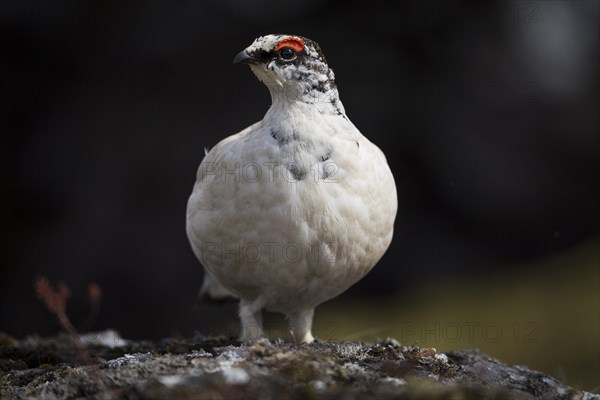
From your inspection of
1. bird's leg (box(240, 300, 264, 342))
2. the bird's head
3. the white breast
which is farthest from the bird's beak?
bird's leg (box(240, 300, 264, 342))

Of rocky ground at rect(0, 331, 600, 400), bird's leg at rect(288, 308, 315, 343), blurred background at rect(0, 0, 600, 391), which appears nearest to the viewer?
rocky ground at rect(0, 331, 600, 400)

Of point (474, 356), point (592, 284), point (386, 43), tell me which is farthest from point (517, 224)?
point (474, 356)

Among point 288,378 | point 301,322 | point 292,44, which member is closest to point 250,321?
point 301,322

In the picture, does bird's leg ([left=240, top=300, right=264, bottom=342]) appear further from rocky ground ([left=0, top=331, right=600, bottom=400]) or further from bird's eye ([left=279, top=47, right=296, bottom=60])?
bird's eye ([left=279, top=47, right=296, bottom=60])

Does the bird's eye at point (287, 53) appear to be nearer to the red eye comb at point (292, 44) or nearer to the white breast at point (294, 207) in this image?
the red eye comb at point (292, 44)

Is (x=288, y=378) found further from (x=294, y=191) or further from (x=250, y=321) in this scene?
(x=250, y=321)
